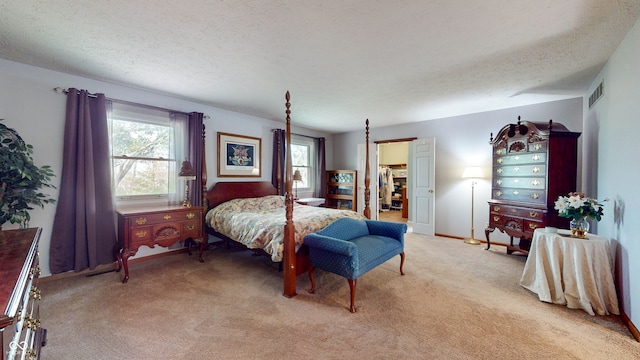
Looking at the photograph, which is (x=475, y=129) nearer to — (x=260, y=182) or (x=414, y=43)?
(x=414, y=43)

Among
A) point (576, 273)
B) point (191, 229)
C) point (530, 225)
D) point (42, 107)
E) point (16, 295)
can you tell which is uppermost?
point (42, 107)

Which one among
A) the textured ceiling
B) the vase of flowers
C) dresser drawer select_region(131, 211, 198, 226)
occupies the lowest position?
dresser drawer select_region(131, 211, 198, 226)

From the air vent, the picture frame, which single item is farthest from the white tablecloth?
the picture frame

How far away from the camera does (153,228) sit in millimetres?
3223

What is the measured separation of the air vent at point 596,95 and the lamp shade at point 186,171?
5.27m

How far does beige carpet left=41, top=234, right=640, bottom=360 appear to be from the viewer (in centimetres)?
181

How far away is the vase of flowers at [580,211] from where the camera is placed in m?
2.45

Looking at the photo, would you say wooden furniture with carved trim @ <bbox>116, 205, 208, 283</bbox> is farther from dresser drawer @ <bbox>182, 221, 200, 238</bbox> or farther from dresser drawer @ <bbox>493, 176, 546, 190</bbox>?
dresser drawer @ <bbox>493, 176, 546, 190</bbox>

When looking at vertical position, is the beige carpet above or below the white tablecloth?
below

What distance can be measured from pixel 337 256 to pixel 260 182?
119 inches

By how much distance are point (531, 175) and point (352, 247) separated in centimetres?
292

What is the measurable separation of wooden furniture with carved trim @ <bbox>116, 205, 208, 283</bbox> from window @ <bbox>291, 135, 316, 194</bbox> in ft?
8.86

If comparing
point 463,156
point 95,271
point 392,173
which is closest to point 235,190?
point 95,271

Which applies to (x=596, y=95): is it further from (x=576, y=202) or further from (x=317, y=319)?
(x=317, y=319)
